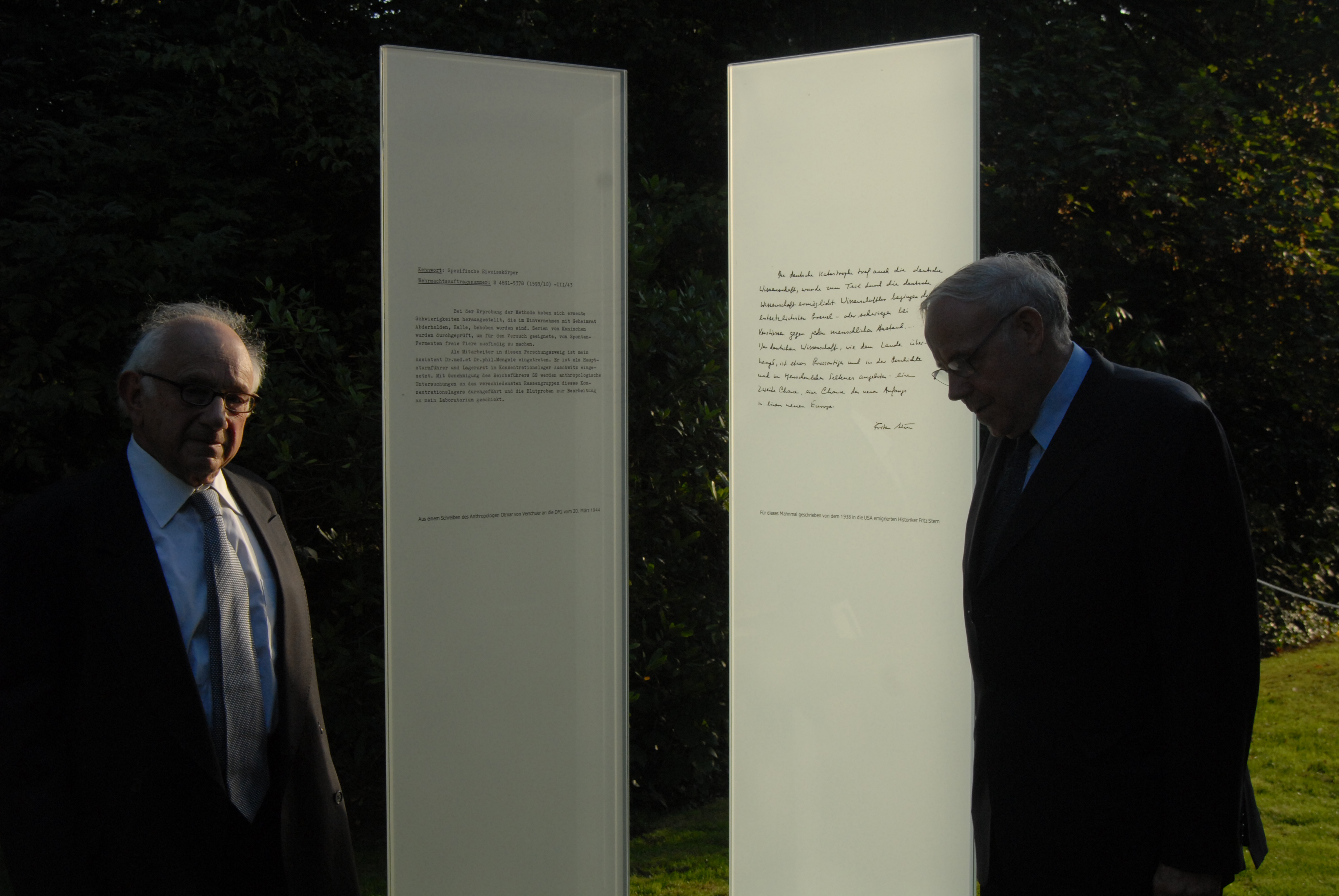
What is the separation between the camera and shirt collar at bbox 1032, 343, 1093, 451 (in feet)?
6.82

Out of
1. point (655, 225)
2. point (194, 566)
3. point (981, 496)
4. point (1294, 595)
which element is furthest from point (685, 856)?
point (1294, 595)

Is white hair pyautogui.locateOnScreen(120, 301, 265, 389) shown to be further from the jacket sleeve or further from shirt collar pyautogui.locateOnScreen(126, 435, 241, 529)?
the jacket sleeve

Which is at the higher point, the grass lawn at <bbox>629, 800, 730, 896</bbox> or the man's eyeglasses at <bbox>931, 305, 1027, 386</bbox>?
the man's eyeglasses at <bbox>931, 305, 1027, 386</bbox>

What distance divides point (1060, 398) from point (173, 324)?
71.8 inches

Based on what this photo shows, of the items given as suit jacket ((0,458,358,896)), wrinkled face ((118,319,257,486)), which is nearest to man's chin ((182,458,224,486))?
wrinkled face ((118,319,257,486))

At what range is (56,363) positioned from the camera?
514 cm

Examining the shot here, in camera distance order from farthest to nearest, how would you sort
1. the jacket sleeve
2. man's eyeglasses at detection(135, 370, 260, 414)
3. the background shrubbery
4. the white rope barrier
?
the white rope barrier → the background shrubbery → man's eyeglasses at detection(135, 370, 260, 414) → the jacket sleeve

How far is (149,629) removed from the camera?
2033 mm

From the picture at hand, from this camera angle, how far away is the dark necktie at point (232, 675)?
211 cm

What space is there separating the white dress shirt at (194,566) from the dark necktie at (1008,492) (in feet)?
4.95

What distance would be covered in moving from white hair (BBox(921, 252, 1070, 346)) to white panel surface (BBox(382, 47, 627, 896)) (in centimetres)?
127

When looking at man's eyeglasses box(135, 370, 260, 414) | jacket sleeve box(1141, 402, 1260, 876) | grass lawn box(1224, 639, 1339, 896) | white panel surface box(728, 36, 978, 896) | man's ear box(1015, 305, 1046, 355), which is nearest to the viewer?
jacket sleeve box(1141, 402, 1260, 876)

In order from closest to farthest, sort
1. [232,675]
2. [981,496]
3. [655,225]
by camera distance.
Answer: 1. [232,675]
2. [981,496]
3. [655,225]

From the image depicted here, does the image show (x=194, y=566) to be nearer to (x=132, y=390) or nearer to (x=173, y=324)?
(x=132, y=390)
